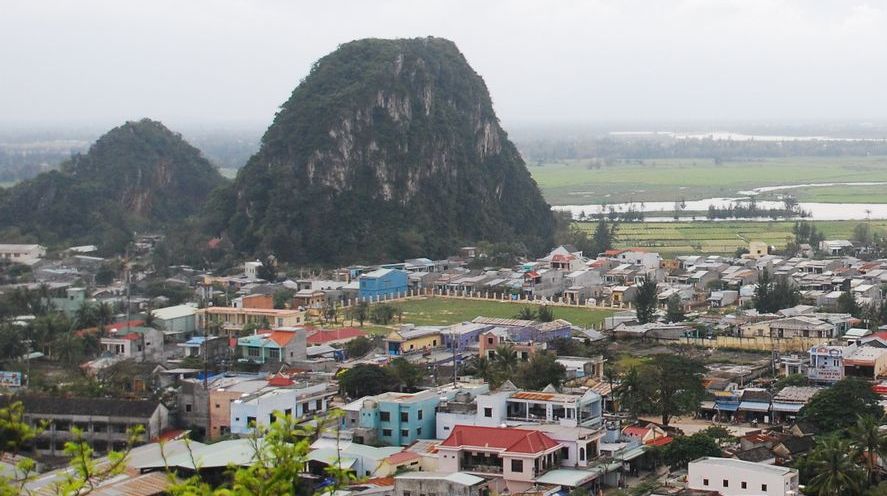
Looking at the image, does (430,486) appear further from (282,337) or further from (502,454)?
(282,337)

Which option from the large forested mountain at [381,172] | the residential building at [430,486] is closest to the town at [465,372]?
the residential building at [430,486]

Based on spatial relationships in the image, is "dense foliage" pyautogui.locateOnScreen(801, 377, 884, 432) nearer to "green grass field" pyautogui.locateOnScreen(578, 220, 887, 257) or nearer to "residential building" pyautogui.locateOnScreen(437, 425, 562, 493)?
"residential building" pyautogui.locateOnScreen(437, 425, 562, 493)

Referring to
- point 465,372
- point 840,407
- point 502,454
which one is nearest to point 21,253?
point 465,372

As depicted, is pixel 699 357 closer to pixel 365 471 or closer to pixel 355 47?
pixel 365 471

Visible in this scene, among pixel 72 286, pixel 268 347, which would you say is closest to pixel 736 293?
pixel 268 347

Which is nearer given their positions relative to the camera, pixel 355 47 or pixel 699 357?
pixel 699 357

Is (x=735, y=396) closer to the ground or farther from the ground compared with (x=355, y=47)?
closer to the ground

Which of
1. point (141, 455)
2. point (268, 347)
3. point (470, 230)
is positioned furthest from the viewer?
point (470, 230)
